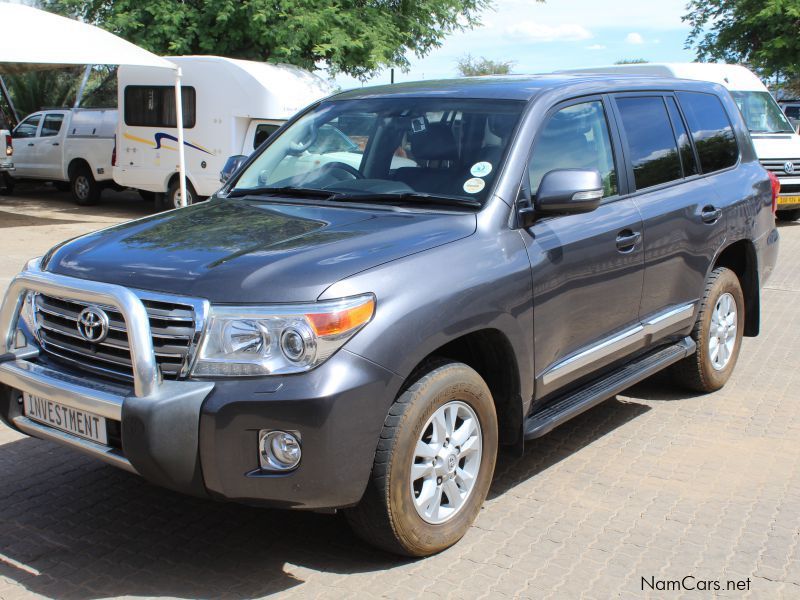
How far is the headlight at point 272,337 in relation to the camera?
320 cm

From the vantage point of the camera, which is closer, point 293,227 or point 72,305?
point 72,305

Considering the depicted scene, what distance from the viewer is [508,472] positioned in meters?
4.73

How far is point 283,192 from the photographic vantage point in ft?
15.3

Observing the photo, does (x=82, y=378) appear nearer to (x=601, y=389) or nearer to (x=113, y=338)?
(x=113, y=338)

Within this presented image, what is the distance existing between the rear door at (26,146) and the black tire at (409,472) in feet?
59.1

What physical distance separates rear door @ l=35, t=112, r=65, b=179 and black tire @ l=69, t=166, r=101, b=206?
34cm

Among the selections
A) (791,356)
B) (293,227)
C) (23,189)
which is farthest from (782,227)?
(23,189)

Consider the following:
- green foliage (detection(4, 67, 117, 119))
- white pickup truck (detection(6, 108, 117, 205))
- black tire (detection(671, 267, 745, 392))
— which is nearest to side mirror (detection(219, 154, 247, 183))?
black tire (detection(671, 267, 745, 392))

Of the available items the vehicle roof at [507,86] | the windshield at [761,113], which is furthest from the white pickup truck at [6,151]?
the vehicle roof at [507,86]

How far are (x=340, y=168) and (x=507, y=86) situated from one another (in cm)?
94

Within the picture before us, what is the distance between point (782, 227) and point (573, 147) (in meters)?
12.5

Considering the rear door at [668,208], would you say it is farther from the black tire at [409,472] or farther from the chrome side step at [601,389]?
the black tire at [409,472]

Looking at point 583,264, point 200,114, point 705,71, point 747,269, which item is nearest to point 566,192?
point 583,264

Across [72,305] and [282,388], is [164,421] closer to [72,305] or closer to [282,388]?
[282,388]
